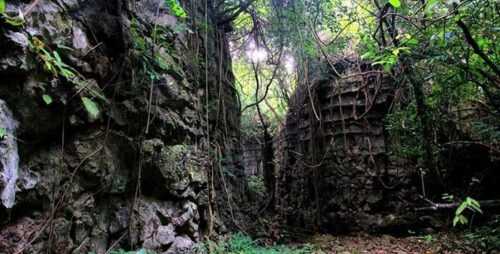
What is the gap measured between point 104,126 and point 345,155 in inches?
171

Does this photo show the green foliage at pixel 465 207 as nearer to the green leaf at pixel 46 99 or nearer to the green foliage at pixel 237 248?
the green foliage at pixel 237 248

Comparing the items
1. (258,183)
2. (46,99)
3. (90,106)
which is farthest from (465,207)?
(258,183)

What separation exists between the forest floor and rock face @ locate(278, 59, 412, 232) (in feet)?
1.32

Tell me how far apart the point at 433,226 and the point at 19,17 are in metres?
5.50

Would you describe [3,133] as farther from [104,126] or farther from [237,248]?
[237,248]

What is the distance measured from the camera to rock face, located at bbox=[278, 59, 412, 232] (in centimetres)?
543

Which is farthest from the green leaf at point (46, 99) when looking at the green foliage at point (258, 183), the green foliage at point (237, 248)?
the green foliage at point (258, 183)

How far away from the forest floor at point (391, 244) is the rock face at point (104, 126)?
2171mm

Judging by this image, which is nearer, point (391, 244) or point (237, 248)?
point (237, 248)

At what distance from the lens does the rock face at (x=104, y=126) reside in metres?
1.91

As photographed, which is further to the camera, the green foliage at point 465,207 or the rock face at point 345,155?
the rock face at point 345,155

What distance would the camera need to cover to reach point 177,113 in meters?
3.37

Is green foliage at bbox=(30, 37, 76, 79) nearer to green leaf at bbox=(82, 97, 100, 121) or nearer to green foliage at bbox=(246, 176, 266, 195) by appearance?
green leaf at bbox=(82, 97, 100, 121)

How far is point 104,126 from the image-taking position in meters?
2.53
